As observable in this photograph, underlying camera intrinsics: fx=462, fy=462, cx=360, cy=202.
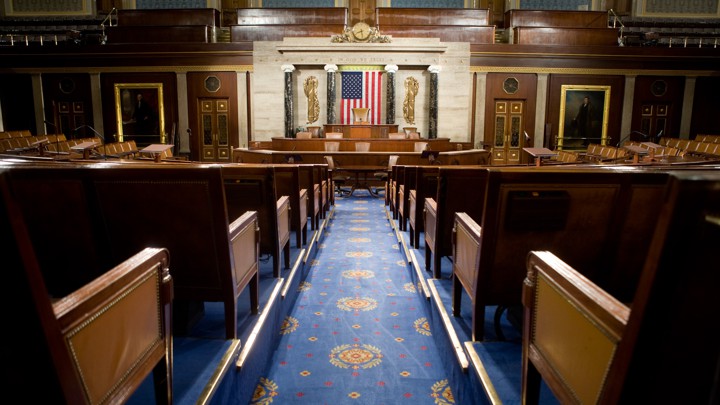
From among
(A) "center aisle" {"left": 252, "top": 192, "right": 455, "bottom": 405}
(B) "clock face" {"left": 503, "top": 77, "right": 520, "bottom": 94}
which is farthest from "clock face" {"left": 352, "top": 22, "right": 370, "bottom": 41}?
(A) "center aisle" {"left": 252, "top": 192, "right": 455, "bottom": 405}

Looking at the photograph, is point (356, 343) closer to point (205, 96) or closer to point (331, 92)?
point (331, 92)

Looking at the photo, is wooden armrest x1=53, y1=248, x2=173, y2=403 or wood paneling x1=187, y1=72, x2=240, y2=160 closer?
wooden armrest x1=53, y1=248, x2=173, y2=403

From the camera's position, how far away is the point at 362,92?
12547 mm

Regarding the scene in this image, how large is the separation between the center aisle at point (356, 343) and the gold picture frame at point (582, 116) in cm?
1030

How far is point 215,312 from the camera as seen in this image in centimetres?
236

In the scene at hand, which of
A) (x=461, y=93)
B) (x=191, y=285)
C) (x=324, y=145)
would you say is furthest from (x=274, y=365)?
(x=461, y=93)

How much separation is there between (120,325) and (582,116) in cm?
1338

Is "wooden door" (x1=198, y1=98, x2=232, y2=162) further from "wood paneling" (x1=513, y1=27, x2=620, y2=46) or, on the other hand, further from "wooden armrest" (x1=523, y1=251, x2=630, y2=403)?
"wooden armrest" (x1=523, y1=251, x2=630, y2=403)

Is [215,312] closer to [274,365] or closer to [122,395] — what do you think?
[274,365]

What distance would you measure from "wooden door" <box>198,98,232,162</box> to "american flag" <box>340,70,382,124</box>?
10.6 ft

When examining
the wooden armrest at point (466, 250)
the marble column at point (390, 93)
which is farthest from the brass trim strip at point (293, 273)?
the marble column at point (390, 93)

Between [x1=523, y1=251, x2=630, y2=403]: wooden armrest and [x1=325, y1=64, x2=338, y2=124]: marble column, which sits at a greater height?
[x1=325, y1=64, x2=338, y2=124]: marble column

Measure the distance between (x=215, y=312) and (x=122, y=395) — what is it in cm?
121

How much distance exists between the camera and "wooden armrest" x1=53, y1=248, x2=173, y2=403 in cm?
97
